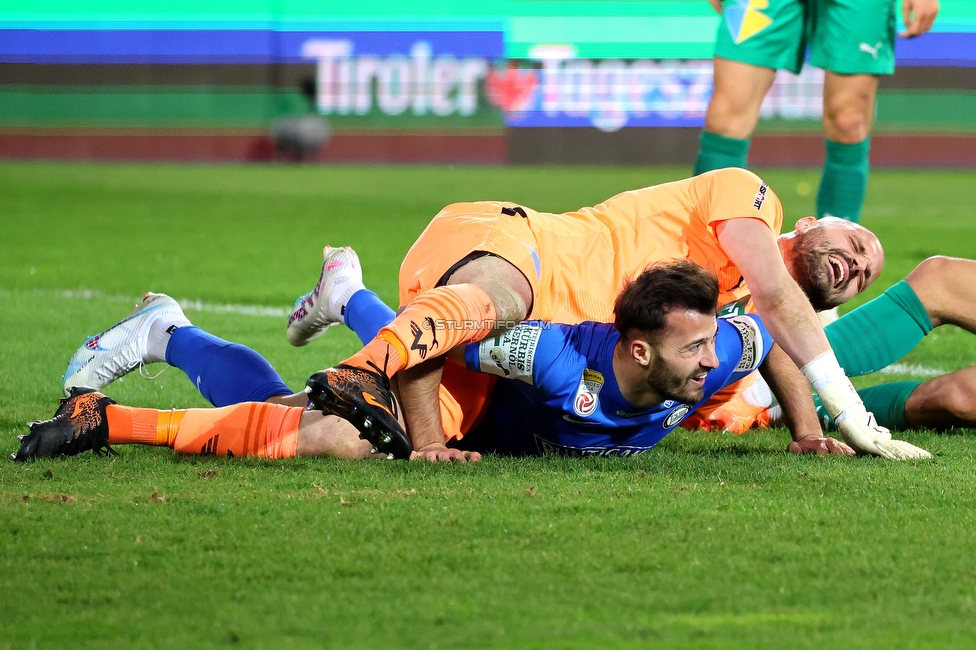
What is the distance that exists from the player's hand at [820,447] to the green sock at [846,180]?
90.2 inches

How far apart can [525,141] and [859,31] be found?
17.8 meters

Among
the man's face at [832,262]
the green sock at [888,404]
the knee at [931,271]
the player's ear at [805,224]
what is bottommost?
the green sock at [888,404]

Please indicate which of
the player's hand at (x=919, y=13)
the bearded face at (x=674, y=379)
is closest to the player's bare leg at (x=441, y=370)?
the bearded face at (x=674, y=379)

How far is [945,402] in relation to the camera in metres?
3.40

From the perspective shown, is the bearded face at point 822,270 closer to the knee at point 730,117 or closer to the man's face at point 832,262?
the man's face at point 832,262

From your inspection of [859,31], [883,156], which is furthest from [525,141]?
[859,31]

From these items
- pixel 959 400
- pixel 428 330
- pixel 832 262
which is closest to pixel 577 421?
pixel 428 330

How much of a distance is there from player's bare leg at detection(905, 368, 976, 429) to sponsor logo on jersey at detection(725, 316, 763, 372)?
2.18 ft

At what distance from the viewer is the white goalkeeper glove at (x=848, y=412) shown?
9.71ft

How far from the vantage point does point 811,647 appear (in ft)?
5.75

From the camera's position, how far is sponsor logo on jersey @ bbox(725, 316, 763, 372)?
301 centimetres

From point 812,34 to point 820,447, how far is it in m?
2.80

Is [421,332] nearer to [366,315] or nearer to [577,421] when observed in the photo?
[577,421]

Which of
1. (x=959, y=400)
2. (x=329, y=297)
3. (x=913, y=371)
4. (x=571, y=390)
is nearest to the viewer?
(x=571, y=390)
